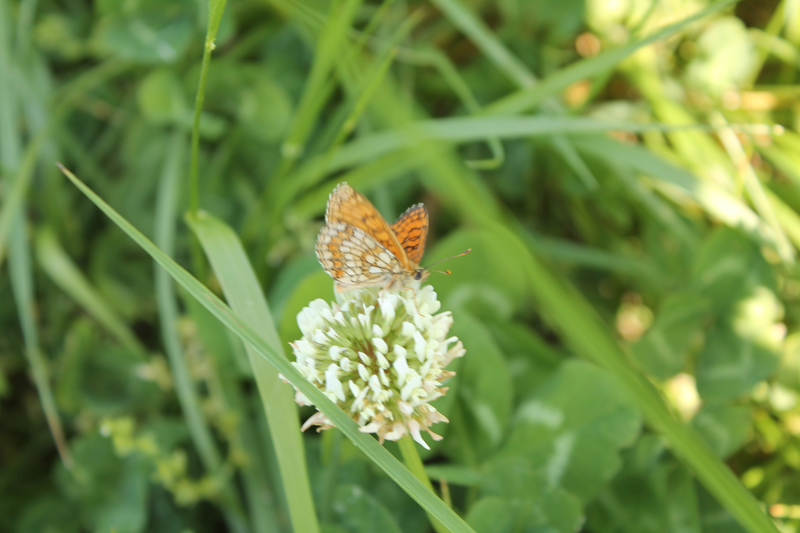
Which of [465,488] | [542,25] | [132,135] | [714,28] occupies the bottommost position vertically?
[465,488]

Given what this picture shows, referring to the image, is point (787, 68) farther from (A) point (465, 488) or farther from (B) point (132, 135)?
(B) point (132, 135)

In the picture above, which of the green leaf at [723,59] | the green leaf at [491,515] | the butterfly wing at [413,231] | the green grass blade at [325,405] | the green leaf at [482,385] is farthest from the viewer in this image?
the green leaf at [723,59]

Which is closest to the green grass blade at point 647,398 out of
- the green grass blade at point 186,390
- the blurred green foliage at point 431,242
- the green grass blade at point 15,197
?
the blurred green foliage at point 431,242

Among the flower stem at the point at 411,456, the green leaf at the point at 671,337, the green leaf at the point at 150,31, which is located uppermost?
the green leaf at the point at 150,31

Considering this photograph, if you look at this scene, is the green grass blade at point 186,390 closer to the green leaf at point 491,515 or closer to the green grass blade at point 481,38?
the green leaf at point 491,515

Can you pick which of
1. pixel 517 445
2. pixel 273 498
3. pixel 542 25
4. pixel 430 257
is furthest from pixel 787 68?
pixel 273 498

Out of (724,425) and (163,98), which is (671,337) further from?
(163,98)

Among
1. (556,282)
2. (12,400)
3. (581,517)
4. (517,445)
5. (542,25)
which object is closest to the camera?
(581,517)

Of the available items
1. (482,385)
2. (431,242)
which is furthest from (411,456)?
(431,242)
